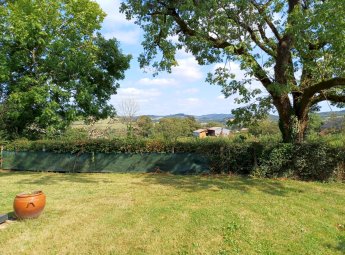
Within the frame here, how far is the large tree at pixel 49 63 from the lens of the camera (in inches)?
602

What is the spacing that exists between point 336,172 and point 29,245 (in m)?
10.7

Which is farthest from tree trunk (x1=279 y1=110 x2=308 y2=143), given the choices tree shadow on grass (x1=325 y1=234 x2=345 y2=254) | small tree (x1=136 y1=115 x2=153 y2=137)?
small tree (x1=136 y1=115 x2=153 y2=137)

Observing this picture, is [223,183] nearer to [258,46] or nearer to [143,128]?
[258,46]

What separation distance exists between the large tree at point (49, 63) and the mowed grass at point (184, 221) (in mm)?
6129

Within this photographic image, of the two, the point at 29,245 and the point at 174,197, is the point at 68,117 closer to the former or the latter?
the point at 174,197

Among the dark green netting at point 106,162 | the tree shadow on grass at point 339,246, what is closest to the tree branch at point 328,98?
the dark green netting at point 106,162

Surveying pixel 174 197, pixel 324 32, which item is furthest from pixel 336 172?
pixel 174 197

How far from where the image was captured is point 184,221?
664cm

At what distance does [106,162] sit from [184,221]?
9.15 metres

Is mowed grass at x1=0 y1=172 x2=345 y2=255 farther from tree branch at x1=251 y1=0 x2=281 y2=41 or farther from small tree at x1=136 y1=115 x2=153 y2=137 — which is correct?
small tree at x1=136 y1=115 x2=153 y2=137

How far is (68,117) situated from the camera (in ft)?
53.6

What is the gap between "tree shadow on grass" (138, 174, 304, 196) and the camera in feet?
32.7

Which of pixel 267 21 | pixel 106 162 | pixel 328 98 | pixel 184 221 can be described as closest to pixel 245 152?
pixel 328 98

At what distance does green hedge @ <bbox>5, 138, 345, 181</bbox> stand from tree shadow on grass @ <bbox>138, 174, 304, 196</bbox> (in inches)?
35.9
